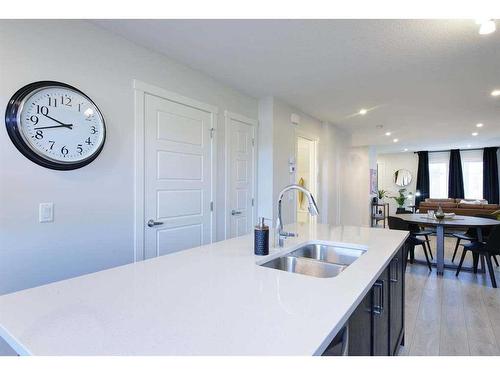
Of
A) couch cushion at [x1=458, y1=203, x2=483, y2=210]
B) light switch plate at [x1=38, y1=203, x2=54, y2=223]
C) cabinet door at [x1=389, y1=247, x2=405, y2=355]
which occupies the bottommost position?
cabinet door at [x1=389, y1=247, x2=405, y2=355]

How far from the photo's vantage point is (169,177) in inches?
106

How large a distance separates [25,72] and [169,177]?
1269 millimetres

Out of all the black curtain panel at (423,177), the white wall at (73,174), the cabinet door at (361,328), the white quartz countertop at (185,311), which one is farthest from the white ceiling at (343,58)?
the black curtain panel at (423,177)

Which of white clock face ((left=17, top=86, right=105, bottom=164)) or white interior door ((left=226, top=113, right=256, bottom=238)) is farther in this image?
white interior door ((left=226, top=113, right=256, bottom=238))

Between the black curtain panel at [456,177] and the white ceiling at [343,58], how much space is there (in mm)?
6323

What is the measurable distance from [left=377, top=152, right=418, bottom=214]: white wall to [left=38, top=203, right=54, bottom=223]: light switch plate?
1115 centimetres

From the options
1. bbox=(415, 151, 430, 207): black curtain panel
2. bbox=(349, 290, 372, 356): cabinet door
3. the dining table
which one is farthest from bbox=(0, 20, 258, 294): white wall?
bbox=(415, 151, 430, 207): black curtain panel

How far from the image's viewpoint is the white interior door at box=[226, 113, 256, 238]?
3422 millimetres

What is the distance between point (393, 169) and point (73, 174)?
1112 centimetres

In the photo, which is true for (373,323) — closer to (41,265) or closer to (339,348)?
(339,348)

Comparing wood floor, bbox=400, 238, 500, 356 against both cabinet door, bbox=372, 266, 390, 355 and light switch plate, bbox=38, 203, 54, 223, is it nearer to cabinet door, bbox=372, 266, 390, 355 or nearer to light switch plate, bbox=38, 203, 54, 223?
cabinet door, bbox=372, 266, 390, 355

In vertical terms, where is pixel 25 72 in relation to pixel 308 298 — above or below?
above
